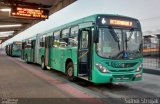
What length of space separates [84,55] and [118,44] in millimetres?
1657

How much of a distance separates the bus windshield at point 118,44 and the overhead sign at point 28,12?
11.1 meters

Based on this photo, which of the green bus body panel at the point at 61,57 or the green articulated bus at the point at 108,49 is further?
the green bus body panel at the point at 61,57

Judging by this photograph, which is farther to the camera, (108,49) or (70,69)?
(70,69)

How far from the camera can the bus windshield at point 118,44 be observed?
984cm

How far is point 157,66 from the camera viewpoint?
17688 mm

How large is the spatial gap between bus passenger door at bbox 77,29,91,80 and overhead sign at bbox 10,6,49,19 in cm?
947

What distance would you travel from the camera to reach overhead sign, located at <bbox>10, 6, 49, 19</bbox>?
63.4ft

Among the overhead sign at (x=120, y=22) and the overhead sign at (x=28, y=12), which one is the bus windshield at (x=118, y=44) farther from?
the overhead sign at (x=28, y=12)

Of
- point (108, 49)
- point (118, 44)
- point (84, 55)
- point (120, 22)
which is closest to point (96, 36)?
point (108, 49)

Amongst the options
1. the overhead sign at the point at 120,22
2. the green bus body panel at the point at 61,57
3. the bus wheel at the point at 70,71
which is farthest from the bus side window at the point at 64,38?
the overhead sign at the point at 120,22

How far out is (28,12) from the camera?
65.9 feet

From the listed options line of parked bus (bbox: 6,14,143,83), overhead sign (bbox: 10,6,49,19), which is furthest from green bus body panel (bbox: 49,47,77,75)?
overhead sign (bbox: 10,6,49,19)

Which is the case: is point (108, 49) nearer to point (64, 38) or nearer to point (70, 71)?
point (70, 71)

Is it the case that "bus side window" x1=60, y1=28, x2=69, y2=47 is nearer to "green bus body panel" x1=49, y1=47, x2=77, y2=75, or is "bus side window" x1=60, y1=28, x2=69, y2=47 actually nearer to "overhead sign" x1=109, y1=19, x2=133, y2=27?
"green bus body panel" x1=49, y1=47, x2=77, y2=75
